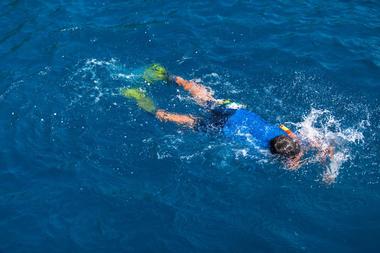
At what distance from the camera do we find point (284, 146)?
12.3 m

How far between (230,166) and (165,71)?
4216 mm

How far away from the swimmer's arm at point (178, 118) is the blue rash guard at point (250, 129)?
1.07 metres

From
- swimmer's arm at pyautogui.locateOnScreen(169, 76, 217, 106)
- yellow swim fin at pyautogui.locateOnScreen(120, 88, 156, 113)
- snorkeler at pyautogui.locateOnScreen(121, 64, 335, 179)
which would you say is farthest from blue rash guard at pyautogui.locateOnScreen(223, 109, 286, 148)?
yellow swim fin at pyautogui.locateOnScreen(120, 88, 156, 113)

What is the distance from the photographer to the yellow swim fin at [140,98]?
46.7 feet

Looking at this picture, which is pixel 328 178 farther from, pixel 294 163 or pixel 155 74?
pixel 155 74

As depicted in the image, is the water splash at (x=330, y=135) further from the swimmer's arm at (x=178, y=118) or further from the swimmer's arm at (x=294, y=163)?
the swimmer's arm at (x=178, y=118)

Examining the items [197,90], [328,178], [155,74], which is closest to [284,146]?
[328,178]

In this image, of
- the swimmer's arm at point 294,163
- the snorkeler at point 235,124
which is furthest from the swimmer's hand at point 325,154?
the swimmer's arm at point 294,163

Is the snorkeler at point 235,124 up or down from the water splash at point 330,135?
up

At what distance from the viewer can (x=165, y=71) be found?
50.5 ft

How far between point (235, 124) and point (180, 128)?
5.35 feet

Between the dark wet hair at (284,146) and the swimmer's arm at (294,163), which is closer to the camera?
the dark wet hair at (284,146)

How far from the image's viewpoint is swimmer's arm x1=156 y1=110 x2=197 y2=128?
13.9 meters

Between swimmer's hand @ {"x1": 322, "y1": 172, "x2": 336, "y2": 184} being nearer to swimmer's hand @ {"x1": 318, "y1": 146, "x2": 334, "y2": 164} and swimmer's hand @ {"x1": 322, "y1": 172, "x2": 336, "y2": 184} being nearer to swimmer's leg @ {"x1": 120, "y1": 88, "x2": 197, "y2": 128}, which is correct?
swimmer's hand @ {"x1": 318, "y1": 146, "x2": 334, "y2": 164}
